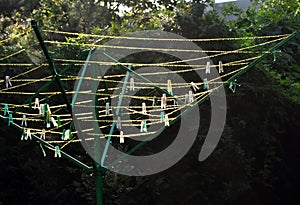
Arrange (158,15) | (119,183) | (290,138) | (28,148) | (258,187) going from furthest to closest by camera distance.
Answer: (158,15)
(290,138)
(258,187)
(28,148)
(119,183)

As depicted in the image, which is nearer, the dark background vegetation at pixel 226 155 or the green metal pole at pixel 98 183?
the green metal pole at pixel 98 183

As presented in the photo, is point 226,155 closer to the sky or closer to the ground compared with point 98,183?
closer to the ground

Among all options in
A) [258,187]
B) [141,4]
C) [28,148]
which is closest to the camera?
[28,148]

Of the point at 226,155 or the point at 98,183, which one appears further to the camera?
the point at 226,155

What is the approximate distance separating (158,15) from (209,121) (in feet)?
5.76

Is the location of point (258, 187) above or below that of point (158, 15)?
below

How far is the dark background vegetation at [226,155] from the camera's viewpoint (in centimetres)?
482

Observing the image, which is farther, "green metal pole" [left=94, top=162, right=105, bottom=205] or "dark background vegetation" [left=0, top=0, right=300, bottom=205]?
"dark background vegetation" [left=0, top=0, right=300, bottom=205]

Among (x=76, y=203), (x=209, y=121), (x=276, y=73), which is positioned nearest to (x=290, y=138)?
(x=276, y=73)

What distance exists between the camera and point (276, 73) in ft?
18.6

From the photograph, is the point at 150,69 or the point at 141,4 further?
the point at 141,4

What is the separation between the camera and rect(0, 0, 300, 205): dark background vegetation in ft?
15.8

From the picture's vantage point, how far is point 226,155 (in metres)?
4.96

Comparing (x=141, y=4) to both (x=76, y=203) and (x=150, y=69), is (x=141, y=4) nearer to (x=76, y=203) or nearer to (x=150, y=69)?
(x=150, y=69)
